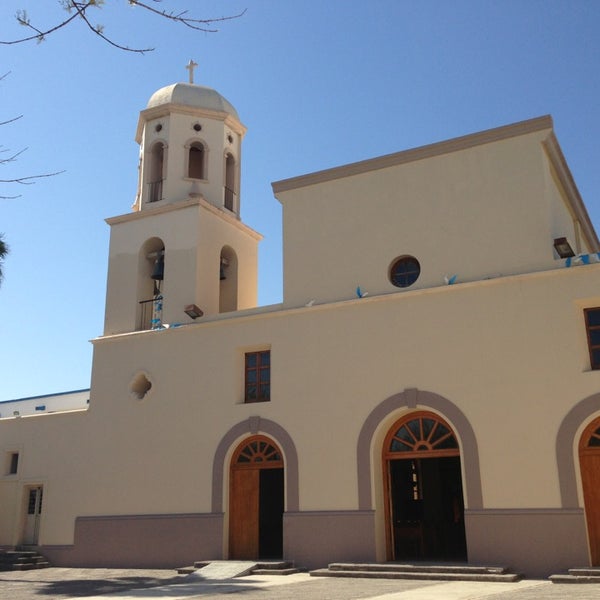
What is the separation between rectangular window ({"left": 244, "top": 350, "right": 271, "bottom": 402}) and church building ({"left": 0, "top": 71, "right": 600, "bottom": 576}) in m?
0.05

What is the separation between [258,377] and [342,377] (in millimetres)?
2205

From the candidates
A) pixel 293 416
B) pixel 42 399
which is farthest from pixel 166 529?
pixel 42 399

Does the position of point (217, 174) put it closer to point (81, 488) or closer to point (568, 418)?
point (81, 488)

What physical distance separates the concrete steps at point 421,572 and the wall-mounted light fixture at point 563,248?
5791 mm

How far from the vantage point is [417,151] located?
15.5 meters

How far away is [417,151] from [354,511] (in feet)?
24.4

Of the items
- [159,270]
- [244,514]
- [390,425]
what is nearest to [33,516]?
[244,514]

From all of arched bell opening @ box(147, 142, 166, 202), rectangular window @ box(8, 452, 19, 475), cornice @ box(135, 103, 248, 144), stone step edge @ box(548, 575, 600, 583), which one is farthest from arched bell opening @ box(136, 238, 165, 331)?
stone step edge @ box(548, 575, 600, 583)

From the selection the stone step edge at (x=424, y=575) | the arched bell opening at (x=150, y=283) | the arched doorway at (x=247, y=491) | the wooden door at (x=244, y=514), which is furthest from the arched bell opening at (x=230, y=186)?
the stone step edge at (x=424, y=575)

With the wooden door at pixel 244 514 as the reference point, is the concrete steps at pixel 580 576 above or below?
below

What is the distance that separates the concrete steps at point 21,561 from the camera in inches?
647

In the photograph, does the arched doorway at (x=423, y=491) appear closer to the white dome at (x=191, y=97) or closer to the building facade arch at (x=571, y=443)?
the building facade arch at (x=571, y=443)

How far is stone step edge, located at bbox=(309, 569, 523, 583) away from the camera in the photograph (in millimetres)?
11711

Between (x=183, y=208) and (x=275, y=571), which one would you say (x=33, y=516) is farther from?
(x=183, y=208)
